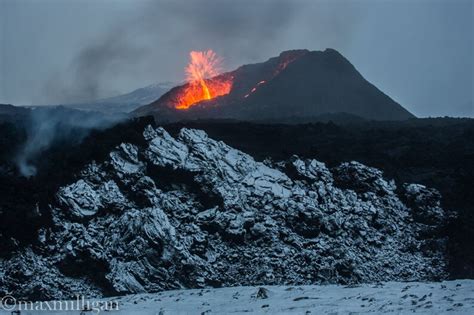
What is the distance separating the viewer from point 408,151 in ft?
119

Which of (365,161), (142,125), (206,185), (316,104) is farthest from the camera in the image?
(316,104)

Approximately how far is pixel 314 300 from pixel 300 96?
233ft

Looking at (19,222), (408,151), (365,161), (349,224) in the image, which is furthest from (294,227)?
(408,151)

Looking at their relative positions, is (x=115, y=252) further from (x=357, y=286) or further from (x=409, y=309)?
(x=409, y=309)

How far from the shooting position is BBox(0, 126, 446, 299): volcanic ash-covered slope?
19266mm

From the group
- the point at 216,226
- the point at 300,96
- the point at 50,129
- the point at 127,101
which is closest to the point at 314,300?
the point at 216,226

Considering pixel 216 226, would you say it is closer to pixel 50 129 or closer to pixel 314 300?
pixel 314 300

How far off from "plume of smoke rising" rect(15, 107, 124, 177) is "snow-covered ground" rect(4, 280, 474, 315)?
12.9 m

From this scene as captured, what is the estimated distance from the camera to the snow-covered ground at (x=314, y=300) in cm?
1285

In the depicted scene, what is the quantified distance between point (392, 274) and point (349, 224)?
3.97m

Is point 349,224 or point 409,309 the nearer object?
point 409,309

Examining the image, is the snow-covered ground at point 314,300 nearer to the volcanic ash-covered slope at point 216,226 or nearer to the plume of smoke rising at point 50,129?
the volcanic ash-covered slope at point 216,226

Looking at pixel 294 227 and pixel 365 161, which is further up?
pixel 365 161

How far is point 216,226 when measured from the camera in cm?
2281
